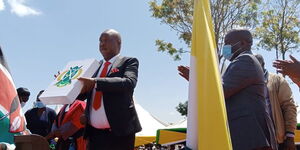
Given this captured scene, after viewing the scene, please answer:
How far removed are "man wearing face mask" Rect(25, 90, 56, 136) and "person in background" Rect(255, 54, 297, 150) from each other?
3.47 m

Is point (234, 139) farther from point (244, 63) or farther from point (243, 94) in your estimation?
point (244, 63)

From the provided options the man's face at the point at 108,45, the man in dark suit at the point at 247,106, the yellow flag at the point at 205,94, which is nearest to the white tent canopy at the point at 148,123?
the man's face at the point at 108,45

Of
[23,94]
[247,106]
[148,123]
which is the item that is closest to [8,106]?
[247,106]

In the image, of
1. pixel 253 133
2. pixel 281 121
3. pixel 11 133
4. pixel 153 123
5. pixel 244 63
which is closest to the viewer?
pixel 11 133

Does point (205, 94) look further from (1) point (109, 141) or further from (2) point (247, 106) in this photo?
(1) point (109, 141)

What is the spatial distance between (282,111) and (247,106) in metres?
1.32

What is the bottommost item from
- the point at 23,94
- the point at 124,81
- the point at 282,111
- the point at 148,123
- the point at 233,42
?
the point at 148,123

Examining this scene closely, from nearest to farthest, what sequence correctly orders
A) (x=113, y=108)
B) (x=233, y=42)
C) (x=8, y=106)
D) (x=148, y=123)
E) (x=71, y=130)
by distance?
(x=8, y=106)
(x=113, y=108)
(x=233, y=42)
(x=71, y=130)
(x=148, y=123)

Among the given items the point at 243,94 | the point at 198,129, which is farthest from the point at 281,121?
the point at 198,129

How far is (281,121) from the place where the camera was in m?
3.82

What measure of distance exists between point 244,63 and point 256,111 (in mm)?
383

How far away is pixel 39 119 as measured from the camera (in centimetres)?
583

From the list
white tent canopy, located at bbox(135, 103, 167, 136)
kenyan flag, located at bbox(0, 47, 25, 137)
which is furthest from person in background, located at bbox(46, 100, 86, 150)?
white tent canopy, located at bbox(135, 103, 167, 136)

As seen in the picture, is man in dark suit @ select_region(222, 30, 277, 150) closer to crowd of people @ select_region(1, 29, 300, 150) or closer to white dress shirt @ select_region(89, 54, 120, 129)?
crowd of people @ select_region(1, 29, 300, 150)
